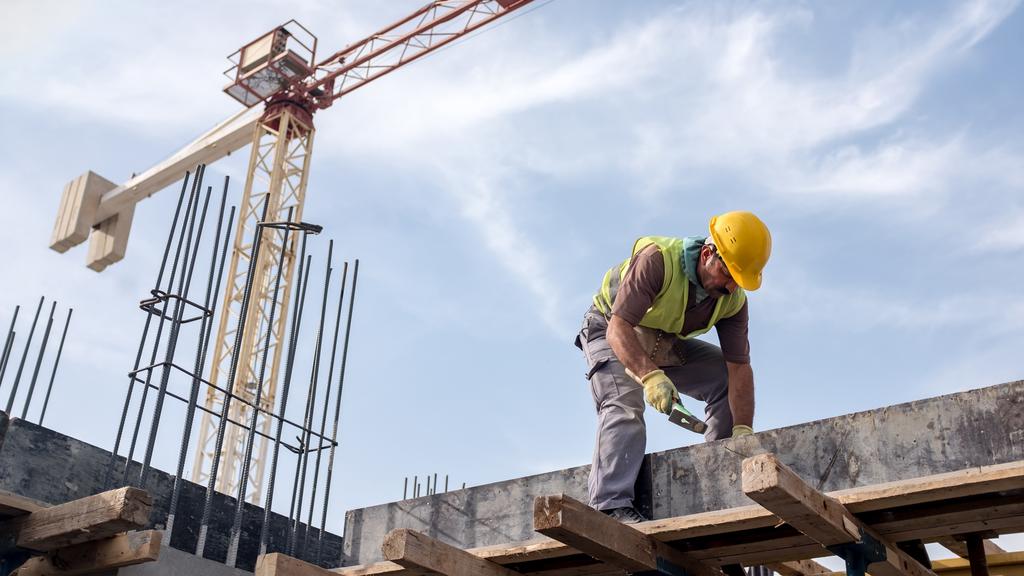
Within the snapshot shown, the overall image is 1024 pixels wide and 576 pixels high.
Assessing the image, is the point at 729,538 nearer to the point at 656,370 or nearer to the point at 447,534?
the point at 656,370

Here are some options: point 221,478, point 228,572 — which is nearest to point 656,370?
point 228,572

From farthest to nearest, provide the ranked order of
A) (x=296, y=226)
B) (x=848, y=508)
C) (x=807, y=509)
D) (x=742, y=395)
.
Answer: (x=296, y=226), (x=742, y=395), (x=848, y=508), (x=807, y=509)

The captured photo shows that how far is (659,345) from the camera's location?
6020mm

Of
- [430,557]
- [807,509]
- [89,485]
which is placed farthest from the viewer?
[89,485]

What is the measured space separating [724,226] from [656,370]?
0.86m

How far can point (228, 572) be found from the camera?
6738 millimetres

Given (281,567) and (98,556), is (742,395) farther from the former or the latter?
(98,556)

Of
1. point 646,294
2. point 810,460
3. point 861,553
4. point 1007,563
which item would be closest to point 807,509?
point 861,553

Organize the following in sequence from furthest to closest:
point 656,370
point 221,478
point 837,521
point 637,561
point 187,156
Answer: point 187,156 → point 221,478 → point 656,370 → point 637,561 → point 837,521

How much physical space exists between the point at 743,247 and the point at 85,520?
3361 mm

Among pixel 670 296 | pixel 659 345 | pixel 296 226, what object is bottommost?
pixel 659 345

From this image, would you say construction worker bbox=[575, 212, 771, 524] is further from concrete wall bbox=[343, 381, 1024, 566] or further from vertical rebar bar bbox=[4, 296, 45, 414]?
vertical rebar bar bbox=[4, 296, 45, 414]

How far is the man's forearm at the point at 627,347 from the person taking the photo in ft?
17.9

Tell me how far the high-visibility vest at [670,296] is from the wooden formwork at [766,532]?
1.18m
